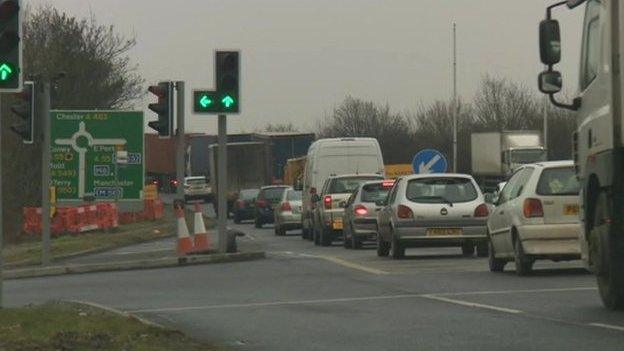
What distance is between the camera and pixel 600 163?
39.0 ft

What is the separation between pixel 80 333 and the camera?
1059 cm

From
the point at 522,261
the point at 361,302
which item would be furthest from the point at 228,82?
the point at 361,302

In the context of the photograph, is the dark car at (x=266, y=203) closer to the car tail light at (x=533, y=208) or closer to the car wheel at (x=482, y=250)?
the car wheel at (x=482, y=250)

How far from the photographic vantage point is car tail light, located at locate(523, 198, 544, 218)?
17.6 meters

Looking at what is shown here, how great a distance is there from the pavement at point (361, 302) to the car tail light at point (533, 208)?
2.69ft

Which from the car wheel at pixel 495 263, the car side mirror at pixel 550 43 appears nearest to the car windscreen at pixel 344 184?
the car wheel at pixel 495 263

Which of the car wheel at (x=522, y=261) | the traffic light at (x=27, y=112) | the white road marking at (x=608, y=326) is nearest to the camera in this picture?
the white road marking at (x=608, y=326)

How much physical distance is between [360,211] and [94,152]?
17.7 meters

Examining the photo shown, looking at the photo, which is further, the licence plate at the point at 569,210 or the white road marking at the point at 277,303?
the licence plate at the point at 569,210

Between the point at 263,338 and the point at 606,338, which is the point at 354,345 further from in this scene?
the point at 606,338

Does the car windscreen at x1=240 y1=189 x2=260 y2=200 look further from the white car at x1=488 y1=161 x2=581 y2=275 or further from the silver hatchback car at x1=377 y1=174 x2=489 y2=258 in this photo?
the white car at x1=488 y1=161 x2=581 y2=275

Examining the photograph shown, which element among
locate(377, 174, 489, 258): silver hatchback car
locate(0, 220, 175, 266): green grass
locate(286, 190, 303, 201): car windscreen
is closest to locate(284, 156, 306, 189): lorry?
locate(286, 190, 303, 201): car windscreen

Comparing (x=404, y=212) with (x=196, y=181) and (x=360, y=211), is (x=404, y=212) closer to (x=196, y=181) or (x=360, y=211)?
(x=360, y=211)

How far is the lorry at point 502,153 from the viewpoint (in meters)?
64.3
